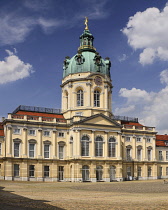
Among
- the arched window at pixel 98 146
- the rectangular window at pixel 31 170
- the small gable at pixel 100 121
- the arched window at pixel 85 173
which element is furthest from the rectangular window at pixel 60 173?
the small gable at pixel 100 121

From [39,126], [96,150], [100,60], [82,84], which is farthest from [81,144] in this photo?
[100,60]

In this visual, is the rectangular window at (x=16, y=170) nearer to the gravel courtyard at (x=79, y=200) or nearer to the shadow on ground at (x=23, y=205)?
the gravel courtyard at (x=79, y=200)

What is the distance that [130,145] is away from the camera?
2842 inches

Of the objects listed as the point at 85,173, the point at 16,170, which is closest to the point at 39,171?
the point at 16,170

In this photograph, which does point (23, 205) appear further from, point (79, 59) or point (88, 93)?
point (79, 59)

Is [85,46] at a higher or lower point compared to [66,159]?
higher

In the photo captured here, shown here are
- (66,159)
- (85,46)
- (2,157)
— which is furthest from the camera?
(85,46)

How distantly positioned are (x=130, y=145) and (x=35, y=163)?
21808mm

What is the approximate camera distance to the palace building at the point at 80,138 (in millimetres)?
61938

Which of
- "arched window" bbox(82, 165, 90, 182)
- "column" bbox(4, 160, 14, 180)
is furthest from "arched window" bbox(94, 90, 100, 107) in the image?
"column" bbox(4, 160, 14, 180)

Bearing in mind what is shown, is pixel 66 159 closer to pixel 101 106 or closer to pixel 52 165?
pixel 52 165

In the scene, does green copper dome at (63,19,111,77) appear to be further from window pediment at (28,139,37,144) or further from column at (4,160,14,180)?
column at (4,160,14,180)

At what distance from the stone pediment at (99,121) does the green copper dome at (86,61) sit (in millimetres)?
11167

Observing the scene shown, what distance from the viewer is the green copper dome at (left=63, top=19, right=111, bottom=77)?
71.1 metres
